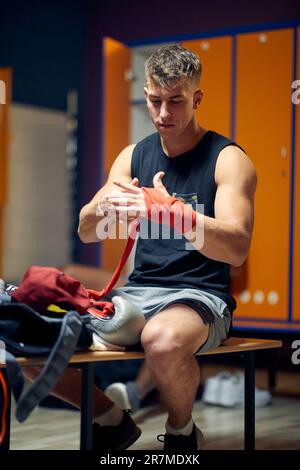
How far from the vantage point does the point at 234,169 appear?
2033mm

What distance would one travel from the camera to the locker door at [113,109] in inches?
175

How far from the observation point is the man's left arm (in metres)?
1.84

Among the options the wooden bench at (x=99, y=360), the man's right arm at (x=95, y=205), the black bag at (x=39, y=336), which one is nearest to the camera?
the black bag at (x=39, y=336)

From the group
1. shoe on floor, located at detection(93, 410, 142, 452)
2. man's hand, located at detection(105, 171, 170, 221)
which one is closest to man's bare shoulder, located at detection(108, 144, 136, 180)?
man's hand, located at detection(105, 171, 170, 221)

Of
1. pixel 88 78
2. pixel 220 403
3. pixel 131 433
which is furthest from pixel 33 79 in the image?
pixel 131 433

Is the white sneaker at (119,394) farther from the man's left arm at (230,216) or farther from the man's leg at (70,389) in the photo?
the man's left arm at (230,216)

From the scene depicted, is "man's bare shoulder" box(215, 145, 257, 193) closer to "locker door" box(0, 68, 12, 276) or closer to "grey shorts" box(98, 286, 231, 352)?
"grey shorts" box(98, 286, 231, 352)

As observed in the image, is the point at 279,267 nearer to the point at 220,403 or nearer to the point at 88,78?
the point at 220,403

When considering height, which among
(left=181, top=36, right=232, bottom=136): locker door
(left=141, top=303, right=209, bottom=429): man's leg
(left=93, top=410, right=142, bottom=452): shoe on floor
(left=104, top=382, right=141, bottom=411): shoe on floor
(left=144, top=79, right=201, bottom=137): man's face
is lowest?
(left=104, top=382, right=141, bottom=411): shoe on floor

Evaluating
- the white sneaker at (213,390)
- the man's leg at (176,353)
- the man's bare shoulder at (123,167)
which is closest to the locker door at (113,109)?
the white sneaker at (213,390)

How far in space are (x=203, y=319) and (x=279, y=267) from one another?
213 centimetres

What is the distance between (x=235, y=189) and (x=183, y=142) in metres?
0.26

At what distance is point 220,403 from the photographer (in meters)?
3.55

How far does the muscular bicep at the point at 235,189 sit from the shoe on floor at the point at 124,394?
1.45 m
